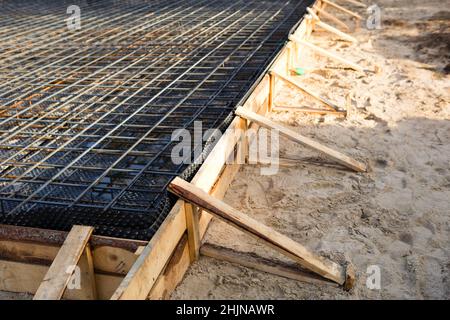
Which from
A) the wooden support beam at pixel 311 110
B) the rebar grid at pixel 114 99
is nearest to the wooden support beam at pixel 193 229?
the rebar grid at pixel 114 99

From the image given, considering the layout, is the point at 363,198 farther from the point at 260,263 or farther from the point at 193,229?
the point at 193,229

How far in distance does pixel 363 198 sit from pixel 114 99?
271 cm

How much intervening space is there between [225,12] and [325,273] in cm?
665

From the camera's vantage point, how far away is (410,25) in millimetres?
9781

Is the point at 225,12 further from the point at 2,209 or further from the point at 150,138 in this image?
the point at 2,209

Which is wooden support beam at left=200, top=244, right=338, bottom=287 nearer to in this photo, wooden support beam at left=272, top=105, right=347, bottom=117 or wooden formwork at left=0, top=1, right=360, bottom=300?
wooden formwork at left=0, top=1, right=360, bottom=300

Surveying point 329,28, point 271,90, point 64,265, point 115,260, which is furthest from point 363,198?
point 329,28

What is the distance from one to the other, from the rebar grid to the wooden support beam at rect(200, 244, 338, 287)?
1.67 ft

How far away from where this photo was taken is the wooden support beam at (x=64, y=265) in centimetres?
220

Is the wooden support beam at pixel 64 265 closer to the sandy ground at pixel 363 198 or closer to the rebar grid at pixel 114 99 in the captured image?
the rebar grid at pixel 114 99

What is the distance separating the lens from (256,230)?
9.00ft

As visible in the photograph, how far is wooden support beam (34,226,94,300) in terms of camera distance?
2.20 m

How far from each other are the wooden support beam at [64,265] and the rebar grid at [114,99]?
204mm

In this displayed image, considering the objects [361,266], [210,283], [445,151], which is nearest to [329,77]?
[445,151]
